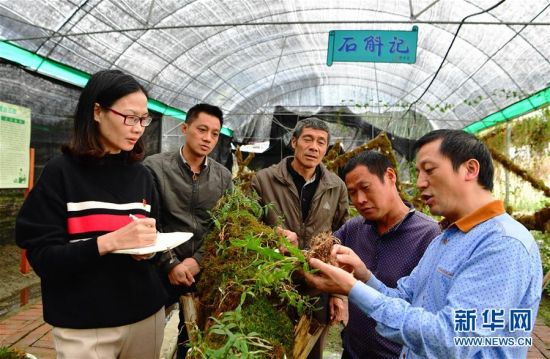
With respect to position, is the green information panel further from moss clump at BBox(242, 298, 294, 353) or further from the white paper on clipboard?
moss clump at BBox(242, 298, 294, 353)

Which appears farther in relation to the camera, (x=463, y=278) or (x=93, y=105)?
(x=93, y=105)

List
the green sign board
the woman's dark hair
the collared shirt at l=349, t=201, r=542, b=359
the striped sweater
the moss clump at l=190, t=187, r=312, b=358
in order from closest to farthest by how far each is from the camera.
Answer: the collared shirt at l=349, t=201, r=542, b=359, the moss clump at l=190, t=187, r=312, b=358, the striped sweater, the woman's dark hair, the green sign board

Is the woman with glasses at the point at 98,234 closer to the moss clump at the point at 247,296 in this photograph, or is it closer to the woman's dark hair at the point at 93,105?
the woman's dark hair at the point at 93,105

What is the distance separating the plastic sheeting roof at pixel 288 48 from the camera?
686cm

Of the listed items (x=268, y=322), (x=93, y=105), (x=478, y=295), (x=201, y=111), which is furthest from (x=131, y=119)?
(x=478, y=295)

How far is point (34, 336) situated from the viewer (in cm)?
409

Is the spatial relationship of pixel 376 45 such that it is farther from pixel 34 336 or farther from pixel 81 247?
pixel 34 336

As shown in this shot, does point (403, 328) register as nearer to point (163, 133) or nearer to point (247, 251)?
point (247, 251)

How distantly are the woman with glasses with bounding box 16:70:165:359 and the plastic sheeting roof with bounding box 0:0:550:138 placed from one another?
4263mm

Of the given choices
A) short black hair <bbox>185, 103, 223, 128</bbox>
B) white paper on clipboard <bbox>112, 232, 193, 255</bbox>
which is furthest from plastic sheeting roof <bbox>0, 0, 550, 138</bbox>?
white paper on clipboard <bbox>112, 232, 193, 255</bbox>

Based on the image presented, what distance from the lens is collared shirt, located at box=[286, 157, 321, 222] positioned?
3020 millimetres

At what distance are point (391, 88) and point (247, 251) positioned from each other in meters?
14.8

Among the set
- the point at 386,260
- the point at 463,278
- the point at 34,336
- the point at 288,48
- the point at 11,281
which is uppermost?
the point at 288,48

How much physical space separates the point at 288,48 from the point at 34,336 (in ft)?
32.4
